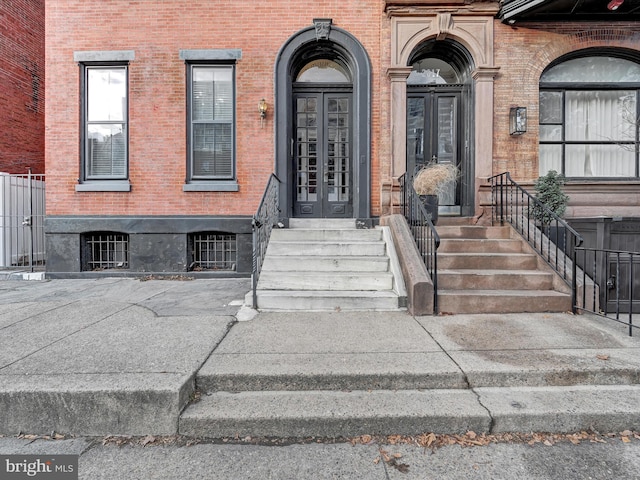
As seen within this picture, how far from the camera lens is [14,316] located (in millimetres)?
4676

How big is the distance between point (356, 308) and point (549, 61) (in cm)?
688

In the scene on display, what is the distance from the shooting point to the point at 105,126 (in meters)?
7.62

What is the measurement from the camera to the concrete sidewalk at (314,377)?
2.60m

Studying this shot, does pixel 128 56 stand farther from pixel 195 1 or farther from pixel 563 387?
pixel 563 387

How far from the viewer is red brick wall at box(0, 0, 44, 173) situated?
33.6 ft

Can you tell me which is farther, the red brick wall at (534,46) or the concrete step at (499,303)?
the red brick wall at (534,46)

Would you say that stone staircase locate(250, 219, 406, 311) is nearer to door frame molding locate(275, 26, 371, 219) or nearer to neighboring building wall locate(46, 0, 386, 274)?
door frame molding locate(275, 26, 371, 219)

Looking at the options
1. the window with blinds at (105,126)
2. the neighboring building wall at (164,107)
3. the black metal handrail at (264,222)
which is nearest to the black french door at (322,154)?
the neighboring building wall at (164,107)

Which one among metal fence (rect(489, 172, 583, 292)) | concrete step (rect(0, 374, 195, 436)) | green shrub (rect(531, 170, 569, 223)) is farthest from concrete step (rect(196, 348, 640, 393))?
green shrub (rect(531, 170, 569, 223))

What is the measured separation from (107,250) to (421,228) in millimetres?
6814

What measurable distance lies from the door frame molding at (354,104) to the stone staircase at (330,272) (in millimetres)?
1323

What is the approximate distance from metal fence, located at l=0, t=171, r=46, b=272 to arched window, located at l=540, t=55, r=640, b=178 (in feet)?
39.9

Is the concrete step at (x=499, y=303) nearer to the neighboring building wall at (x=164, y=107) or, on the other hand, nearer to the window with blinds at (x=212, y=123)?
the neighboring building wall at (x=164, y=107)

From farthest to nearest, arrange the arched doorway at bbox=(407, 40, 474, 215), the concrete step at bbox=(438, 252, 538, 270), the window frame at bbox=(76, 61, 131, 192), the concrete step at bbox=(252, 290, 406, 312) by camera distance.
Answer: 1. the arched doorway at bbox=(407, 40, 474, 215)
2. the window frame at bbox=(76, 61, 131, 192)
3. the concrete step at bbox=(438, 252, 538, 270)
4. the concrete step at bbox=(252, 290, 406, 312)
